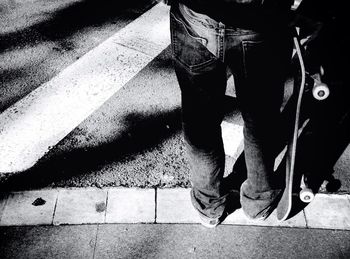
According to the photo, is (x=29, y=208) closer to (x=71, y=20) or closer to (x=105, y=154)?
(x=105, y=154)

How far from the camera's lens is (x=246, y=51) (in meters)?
1.38

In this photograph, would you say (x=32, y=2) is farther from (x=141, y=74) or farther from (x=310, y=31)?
(x=310, y=31)

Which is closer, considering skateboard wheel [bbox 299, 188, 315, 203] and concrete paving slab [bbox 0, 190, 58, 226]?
skateboard wheel [bbox 299, 188, 315, 203]

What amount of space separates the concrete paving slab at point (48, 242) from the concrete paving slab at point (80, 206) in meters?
0.05

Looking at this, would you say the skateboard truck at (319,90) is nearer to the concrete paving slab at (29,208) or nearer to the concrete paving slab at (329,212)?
the concrete paving slab at (329,212)

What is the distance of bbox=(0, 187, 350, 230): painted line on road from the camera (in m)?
2.27

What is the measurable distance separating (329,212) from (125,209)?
1498 millimetres

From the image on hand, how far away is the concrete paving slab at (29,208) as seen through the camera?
2.27 meters

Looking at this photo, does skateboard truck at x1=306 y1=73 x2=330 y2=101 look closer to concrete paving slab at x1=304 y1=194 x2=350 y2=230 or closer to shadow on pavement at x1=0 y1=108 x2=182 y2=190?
concrete paving slab at x1=304 y1=194 x2=350 y2=230

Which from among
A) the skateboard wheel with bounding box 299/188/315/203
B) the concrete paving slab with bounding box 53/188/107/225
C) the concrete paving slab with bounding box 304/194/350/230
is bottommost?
the concrete paving slab with bounding box 53/188/107/225

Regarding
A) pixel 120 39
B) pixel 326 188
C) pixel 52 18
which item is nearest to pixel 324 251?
pixel 326 188

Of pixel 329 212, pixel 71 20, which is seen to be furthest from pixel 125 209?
pixel 71 20

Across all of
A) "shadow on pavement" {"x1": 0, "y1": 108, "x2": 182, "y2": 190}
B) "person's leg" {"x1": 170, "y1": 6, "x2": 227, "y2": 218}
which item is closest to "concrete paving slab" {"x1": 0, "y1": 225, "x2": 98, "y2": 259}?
"shadow on pavement" {"x1": 0, "y1": 108, "x2": 182, "y2": 190}

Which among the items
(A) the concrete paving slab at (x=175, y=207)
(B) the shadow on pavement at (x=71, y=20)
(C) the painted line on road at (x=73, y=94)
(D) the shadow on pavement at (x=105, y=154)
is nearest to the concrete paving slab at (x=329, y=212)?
(A) the concrete paving slab at (x=175, y=207)
